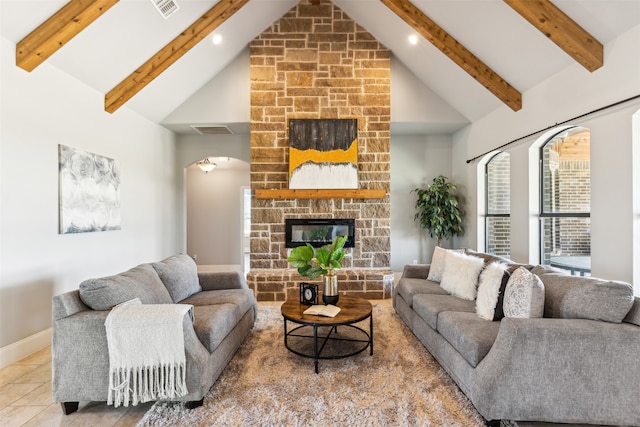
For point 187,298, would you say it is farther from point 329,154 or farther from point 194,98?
point 194,98

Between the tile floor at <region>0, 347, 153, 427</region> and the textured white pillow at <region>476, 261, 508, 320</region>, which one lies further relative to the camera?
the textured white pillow at <region>476, 261, 508, 320</region>

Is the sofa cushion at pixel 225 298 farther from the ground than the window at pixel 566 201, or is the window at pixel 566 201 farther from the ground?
the window at pixel 566 201

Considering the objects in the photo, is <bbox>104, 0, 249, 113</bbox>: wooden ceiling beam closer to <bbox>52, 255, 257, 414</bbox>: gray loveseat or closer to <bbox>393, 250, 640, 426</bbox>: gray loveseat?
<bbox>52, 255, 257, 414</bbox>: gray loveseat

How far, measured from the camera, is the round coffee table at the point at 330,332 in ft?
8.46

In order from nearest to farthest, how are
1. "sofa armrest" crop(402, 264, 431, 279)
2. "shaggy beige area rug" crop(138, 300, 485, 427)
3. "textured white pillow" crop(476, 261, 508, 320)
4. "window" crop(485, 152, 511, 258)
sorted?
"shaggy beige area rug" crop(138, 300, 485, 427)
"textured white pillow" crop(476, 261, 508, 320)
"sofa armrest" crop(402, 264, 431, 279)
"window" crop(485, 152, 511, 258)

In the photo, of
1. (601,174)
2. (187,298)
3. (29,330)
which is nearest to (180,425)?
(187,298)

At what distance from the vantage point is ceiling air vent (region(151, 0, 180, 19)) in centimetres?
331

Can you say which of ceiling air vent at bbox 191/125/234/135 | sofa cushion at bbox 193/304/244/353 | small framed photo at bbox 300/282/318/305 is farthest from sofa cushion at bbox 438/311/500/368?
ceiling air vent at bbox 191/125/234/135

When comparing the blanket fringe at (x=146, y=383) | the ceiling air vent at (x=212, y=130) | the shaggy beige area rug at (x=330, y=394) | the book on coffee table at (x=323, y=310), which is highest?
the ceiling air vent at (x=212, y=130)

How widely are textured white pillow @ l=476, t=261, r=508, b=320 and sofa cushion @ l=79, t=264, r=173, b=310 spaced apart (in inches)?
95.7

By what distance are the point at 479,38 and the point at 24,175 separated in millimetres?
4623

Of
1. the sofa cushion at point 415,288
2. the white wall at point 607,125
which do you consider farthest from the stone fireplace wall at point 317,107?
the white wall at point 607,125

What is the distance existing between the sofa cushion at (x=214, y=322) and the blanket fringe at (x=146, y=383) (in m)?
0.25

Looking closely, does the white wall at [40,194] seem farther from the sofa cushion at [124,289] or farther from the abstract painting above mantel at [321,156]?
the abstract painting above mantel at [321,156]
